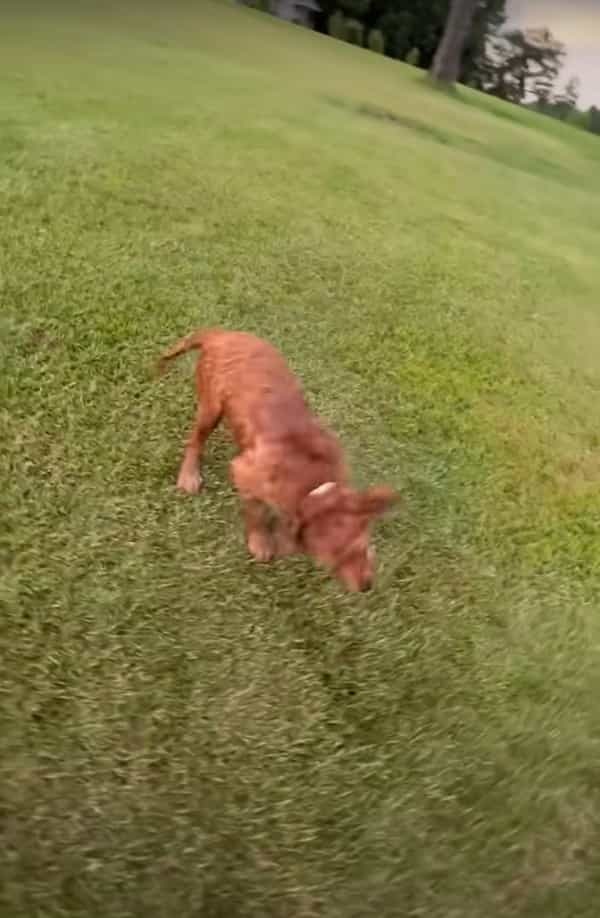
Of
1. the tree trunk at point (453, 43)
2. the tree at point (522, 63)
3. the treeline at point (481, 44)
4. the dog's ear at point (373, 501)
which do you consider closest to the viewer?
the dog's ear at point (373, 501)

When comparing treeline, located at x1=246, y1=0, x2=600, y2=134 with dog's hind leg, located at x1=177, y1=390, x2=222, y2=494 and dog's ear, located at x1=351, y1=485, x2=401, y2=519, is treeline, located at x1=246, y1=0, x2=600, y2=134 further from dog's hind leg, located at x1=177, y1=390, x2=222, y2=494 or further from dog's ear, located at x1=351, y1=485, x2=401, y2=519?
dog's ear, located at x1=351, y1=485, x2=401, y2=519

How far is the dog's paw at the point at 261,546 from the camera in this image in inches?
66.1

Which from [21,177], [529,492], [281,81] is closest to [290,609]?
[529,492]

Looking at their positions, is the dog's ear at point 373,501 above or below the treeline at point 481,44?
below

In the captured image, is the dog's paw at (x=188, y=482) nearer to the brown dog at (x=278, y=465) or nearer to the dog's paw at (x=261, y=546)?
the brown dog at (x=278, y=465)

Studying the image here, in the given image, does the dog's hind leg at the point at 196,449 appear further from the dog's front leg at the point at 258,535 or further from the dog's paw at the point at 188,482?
the dog's front leg at the point at 258,535

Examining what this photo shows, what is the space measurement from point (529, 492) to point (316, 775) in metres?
0.79

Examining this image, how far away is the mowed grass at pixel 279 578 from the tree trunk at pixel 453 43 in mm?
3800

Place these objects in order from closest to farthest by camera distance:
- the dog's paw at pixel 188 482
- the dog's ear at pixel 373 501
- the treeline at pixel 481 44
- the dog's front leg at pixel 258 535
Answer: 1. the dog's ear at pixel 373 501
2. the dog's front leg at pixel 258 535
3. the dog's paw at pixel 188 482
4. the treeline at pixel 481 44

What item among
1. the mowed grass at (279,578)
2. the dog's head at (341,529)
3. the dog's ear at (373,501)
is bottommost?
the mowed grass at (279,578)

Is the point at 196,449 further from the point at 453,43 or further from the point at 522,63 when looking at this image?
the point at 453,43

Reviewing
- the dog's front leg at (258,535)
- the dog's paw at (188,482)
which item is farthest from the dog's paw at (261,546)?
the dog's paw at (188,482)

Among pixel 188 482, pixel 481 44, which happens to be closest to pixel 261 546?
pixel 188 482

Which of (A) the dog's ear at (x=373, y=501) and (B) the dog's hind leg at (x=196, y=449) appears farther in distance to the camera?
(B) the dog's hind leg at (x=196, y=449)
